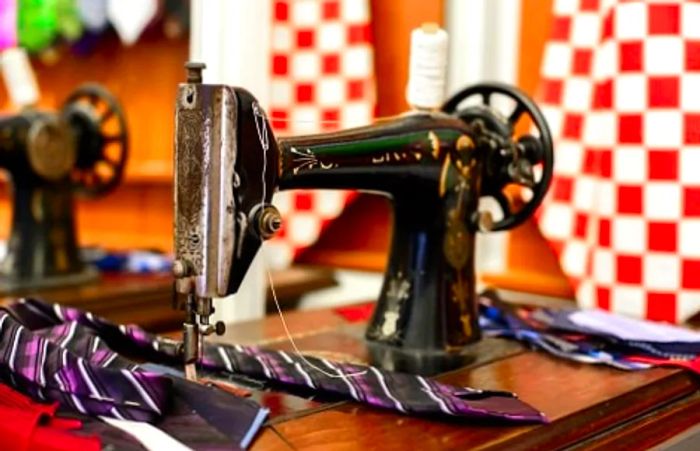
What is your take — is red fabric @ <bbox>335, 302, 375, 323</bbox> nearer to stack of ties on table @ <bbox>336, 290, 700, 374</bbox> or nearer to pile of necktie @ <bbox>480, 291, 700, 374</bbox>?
stack of ties on table @ <bbox>336, 290, 700, 374</bbox>

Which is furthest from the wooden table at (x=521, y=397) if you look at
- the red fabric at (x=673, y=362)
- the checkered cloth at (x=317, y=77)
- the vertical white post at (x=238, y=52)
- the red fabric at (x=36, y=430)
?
the checkered cloth at (x=317, y=77)

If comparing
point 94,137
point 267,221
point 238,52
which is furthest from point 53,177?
point 267,221

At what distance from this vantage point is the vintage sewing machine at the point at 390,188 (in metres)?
0.81

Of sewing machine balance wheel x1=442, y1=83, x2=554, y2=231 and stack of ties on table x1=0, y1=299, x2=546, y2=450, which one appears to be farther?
sewing machine balance wheel x1=442, y1=83, x2=554, y2=231

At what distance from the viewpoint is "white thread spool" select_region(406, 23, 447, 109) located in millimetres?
1073

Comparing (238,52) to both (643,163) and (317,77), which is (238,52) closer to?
(317,77)

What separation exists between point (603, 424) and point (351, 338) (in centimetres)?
35

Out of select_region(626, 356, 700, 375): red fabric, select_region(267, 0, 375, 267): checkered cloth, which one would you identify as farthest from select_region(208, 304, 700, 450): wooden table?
select_region(267, 0, 375, 267): checkered cloth

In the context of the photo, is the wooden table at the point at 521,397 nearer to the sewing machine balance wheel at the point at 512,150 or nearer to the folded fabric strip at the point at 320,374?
the folded fabric strip at the point at 320,374

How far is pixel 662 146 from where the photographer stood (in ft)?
4.39

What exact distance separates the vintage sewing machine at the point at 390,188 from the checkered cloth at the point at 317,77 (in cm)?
51

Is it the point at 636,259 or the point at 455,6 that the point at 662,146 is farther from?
the point at 455,6

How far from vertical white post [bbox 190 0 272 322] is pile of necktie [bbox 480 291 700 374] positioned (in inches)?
15.2

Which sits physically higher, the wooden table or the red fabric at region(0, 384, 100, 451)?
the red fabric at region(0, 384, 100, 451)
